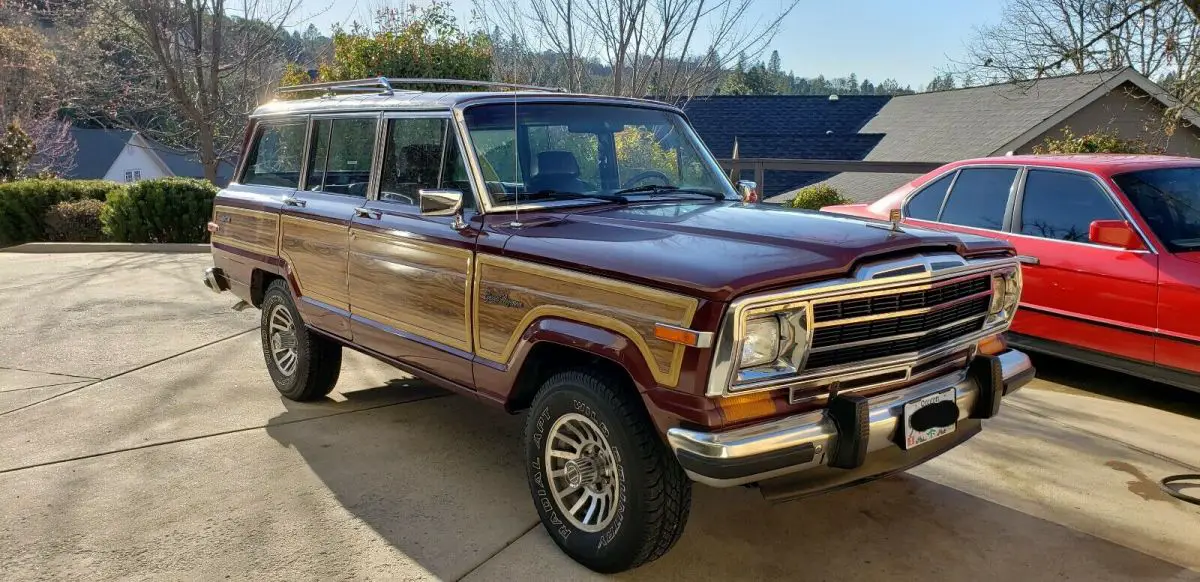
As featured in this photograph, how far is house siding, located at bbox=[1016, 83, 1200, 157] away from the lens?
731 inches

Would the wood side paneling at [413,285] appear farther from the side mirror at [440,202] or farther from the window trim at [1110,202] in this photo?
the window trim at [1110,202]

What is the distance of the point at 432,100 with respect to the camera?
14.6ft

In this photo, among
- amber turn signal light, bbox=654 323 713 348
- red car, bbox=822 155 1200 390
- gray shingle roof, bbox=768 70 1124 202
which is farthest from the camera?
gray shingle roof, bbox=768 70 1124 202

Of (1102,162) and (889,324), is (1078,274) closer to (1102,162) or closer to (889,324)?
(1102,162)

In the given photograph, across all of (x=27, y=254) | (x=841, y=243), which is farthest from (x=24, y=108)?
(x=841, y=243)

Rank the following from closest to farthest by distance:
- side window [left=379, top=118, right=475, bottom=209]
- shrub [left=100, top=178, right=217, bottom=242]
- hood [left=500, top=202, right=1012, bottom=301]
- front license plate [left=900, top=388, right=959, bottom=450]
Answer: hood [left=500, top=202, right=1012, bottom=301]
front license plate [left=900, top=388, right=959, bottom=450]
side window [left=379, top=118, right=475, bottom=209]
shrub [left=100, top=178, right=217, bottom=242]

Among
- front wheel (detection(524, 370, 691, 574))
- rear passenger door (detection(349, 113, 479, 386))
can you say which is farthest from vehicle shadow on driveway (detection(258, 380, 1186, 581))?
rear passenger door (detection(349, 113, 479, 386))

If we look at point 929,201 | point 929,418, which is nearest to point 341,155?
point 929,418

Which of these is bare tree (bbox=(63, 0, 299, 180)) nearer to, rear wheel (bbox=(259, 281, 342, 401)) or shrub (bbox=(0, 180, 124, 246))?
shrub (bbox=(0, 180, 124, 246))

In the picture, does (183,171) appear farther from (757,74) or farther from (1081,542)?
(1081,542)

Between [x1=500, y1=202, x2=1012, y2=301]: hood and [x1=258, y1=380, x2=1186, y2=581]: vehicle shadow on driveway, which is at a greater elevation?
[x1=500, y1=202, x2=1012, y2=301]: hood

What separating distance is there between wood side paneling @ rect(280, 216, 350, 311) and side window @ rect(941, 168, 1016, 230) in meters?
4.55

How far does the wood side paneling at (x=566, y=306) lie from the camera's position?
9.87ft

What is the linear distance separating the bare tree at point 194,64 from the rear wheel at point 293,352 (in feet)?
34.5
